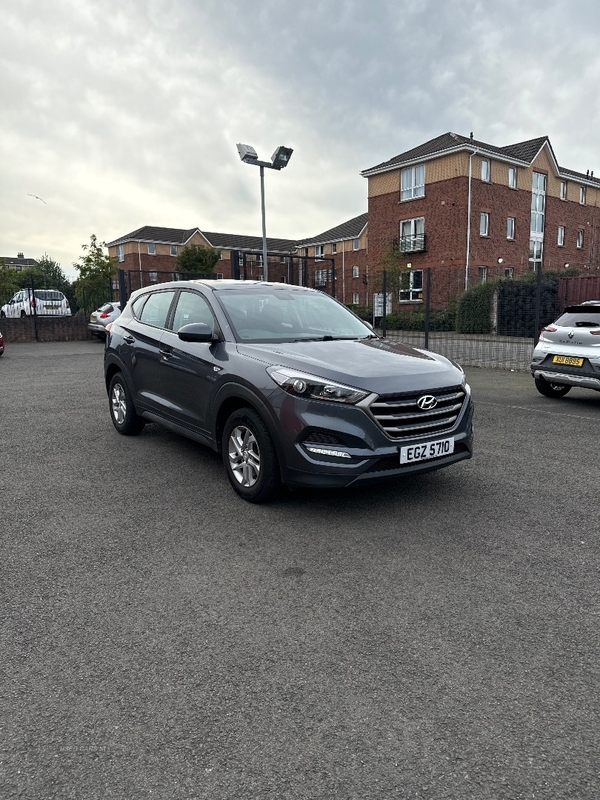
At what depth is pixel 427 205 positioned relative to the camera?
3578cm

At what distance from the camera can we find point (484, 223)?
3600 cm

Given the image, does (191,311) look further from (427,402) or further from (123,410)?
(427,402)

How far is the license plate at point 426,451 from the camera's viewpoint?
4219mm

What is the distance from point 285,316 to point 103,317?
19.1 meters

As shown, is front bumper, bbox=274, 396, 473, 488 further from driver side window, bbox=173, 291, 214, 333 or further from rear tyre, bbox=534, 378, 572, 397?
rear tyre, bbox=534, 378, 572, 397

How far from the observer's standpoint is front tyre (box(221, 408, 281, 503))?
4348 mm

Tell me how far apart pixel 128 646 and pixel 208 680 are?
1.57 ft

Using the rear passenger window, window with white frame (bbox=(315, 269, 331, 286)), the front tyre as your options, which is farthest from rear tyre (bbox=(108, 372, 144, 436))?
window with white frame (bbox=(315, 269, 331, 286))

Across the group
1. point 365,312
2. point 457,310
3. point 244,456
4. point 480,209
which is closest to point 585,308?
point 244,456

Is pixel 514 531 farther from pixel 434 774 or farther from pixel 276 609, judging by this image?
pixel 434 774

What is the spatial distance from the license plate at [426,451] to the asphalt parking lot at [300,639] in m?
0.43

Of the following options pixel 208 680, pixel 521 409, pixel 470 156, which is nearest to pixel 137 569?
pixel 208 680

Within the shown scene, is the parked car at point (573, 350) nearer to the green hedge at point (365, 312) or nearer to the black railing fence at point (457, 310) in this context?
the black railing fence at point (457, 310)

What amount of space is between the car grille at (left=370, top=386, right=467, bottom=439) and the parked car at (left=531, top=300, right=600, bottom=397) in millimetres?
4914
